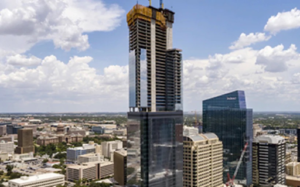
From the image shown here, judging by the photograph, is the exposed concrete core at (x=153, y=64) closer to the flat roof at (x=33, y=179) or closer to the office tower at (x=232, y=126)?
the office tower at (x=232, y=126)

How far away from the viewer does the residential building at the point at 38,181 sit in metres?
125

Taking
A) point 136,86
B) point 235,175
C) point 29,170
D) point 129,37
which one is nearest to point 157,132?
point 136,86

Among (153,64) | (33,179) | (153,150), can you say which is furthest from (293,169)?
(33,179)

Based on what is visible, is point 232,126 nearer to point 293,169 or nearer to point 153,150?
point 293,169

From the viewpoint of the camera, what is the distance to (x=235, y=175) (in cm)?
13712

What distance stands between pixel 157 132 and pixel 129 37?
96.3ft

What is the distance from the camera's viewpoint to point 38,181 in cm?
12988

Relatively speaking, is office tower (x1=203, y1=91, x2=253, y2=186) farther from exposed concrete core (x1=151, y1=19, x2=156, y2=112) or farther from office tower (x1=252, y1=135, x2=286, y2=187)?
exposed concrete core (x1=151, y1=19, x2=156, y2=112)

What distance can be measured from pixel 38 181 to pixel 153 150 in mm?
72597

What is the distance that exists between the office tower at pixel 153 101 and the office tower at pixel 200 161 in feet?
32.4

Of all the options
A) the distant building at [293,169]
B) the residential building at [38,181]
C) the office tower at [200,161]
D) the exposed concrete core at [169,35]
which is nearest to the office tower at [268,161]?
the distant building at [293,169]

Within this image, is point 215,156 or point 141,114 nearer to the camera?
point 141,114

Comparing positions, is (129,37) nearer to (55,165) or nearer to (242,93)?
(242,93)

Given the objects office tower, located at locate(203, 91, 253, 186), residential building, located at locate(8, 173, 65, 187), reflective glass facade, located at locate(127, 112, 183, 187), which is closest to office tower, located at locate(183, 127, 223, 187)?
reflective glass facade, located at locate(127, 112, 183, 187)
